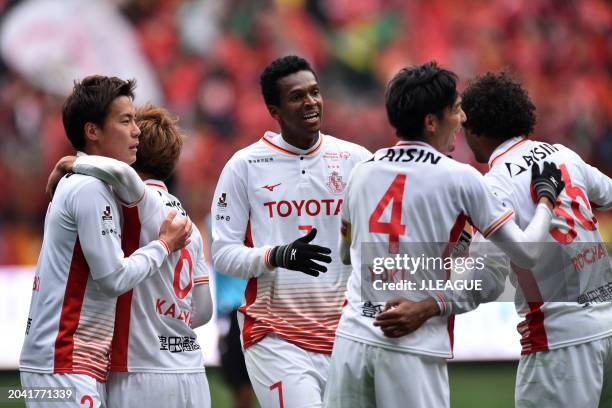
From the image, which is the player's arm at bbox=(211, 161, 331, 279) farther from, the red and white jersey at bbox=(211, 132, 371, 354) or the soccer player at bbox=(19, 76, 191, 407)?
the soccer player at bbox=(19, 76, 191, 407)

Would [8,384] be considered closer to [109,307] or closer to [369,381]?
[109,307]

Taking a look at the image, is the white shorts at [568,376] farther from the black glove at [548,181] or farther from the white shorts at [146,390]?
the white shorts at [146,390]

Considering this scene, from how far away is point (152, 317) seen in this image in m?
4.86

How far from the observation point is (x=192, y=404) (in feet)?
16.1

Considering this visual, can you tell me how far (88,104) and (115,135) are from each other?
0.62 ft

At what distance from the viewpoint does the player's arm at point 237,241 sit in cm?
517

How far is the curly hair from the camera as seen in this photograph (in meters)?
5.13

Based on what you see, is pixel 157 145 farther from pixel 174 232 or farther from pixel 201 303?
pixel 201 303

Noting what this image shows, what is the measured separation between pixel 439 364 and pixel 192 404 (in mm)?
1245

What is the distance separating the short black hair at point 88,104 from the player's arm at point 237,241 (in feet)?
3.01

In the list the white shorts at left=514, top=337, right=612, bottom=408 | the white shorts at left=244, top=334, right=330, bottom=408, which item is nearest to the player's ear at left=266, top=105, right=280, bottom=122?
the white shorts at left=244, top=334, right=330, bottom=408

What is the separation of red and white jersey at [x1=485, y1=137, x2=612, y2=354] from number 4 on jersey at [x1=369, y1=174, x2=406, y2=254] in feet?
2.64

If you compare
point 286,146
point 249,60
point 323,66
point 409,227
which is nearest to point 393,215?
point 409,227

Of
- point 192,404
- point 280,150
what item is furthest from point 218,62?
point 192,404
